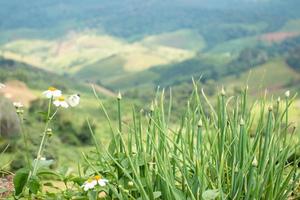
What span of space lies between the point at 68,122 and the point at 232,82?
122m

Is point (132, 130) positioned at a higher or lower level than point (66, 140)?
higher

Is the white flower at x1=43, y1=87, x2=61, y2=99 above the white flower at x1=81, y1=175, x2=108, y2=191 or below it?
above

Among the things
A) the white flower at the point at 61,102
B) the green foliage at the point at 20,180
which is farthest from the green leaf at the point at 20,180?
the white flower at the point at 61,102

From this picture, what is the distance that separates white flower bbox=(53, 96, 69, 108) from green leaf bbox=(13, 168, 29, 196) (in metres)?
0.48

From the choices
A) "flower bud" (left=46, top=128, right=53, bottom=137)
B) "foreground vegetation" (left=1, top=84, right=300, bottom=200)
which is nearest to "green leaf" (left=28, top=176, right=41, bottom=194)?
"foreground vegetation" (left=1, top=84, right=300, bottom=200)

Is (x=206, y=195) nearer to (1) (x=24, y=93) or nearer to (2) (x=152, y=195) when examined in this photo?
(2) (x=152, y=195)

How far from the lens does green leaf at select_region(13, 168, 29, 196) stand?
3479mm

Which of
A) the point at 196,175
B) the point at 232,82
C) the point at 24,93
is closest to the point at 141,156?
the point at 196,175

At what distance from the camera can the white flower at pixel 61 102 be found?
3555 mm

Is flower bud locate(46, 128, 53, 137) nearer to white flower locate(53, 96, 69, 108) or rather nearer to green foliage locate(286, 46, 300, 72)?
white flower locate(53, 96, 69, 108)

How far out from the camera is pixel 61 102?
363cm

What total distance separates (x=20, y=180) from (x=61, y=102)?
22.5 inches

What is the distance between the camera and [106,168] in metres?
3.79

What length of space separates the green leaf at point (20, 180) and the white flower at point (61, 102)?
1.57 ft
